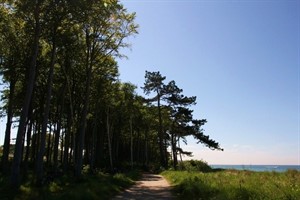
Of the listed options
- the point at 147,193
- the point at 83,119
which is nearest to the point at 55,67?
the point at 83,119

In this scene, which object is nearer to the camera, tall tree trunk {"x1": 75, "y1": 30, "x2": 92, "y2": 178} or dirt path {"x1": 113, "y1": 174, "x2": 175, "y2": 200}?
dirt path {"x1": 113, "y1": 174, "x2": 175, "y2": 200}

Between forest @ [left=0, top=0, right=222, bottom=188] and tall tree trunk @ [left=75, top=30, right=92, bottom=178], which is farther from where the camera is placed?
tall tree trunk @ [left=75, top=30, right=92, bottom=178]

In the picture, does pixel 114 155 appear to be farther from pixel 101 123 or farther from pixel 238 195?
pixel 238 195

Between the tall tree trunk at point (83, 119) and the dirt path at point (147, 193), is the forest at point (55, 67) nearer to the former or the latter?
the tall tree trunk at point (83, 119)

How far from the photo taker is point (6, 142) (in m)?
27.0

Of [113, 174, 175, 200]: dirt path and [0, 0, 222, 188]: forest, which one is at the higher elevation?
[0, 0, 222, 188]: forest

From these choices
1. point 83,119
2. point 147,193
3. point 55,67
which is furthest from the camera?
point 55,67

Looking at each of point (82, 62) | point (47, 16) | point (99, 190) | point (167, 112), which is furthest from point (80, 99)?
point (167, 112)

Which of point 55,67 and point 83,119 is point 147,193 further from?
point 55,67

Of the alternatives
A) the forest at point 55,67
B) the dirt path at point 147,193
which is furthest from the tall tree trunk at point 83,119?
the dirt path at point 147,193

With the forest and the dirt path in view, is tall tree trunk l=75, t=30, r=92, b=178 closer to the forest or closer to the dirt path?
the forest

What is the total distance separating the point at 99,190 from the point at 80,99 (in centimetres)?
1939

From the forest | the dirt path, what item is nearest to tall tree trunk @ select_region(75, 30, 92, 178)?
the forest

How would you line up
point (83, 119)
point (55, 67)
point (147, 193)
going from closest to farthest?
point (147, 193) → point (83, 119) → point (55, 67)
